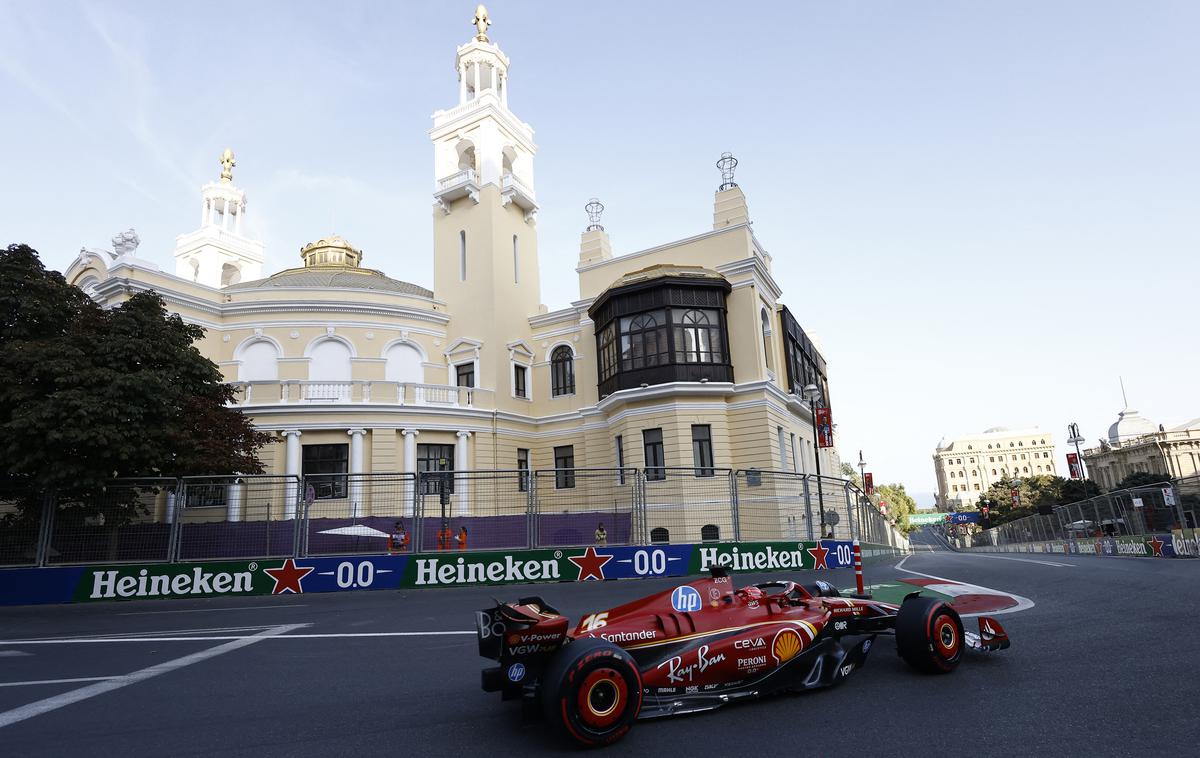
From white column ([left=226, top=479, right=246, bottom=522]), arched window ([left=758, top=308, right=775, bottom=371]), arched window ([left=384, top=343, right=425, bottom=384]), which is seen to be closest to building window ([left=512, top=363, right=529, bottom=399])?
arched window ([left=384, top=343, right=425, bottom=384])

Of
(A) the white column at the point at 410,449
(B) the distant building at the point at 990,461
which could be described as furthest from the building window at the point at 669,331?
(B) the distant building at the point at 990,461

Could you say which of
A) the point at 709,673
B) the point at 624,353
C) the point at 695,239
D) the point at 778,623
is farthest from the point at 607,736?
the point at 695,239

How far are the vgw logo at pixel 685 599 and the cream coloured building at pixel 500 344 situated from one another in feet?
70.5

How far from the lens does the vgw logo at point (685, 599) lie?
565 centimetres

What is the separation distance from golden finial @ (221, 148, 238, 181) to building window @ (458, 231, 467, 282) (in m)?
26.8

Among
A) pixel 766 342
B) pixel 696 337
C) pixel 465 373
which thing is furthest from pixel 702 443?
pixel 465 373

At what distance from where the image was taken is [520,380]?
118ft

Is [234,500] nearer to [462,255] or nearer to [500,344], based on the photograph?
[500,344]

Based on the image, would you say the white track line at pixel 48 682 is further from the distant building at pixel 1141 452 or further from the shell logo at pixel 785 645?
the distant building at pixel 1141 452

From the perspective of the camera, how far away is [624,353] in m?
30.7

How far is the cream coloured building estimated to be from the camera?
29.7 meters

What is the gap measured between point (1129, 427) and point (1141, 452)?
2647 centimetres

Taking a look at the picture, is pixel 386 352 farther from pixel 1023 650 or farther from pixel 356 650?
pixel 1023 650

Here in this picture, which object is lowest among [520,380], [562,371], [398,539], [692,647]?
[692,647]
